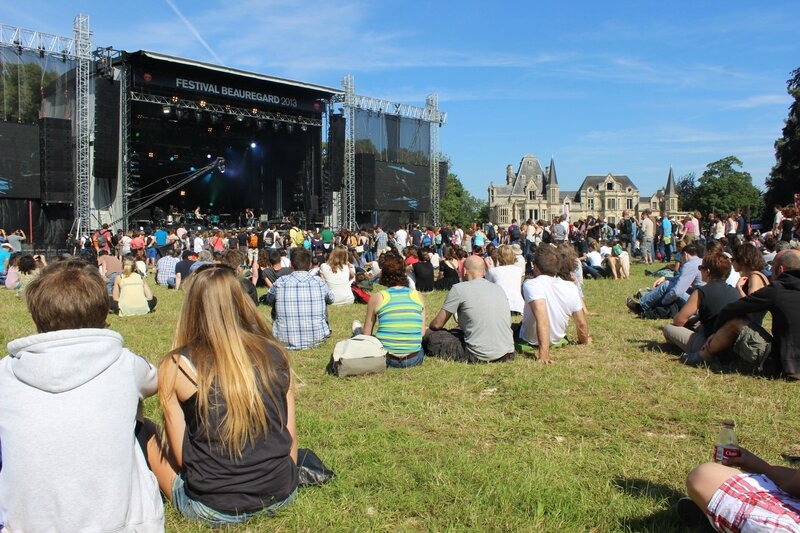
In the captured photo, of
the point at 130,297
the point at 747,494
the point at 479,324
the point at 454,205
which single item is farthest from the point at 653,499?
Result: the point at 454,205

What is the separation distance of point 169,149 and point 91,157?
6091mm

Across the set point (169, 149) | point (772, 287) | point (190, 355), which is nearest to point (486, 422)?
point (190, 355)

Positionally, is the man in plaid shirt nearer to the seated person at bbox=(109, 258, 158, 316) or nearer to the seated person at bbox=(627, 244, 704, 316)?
the seated person at bbox=(109, 258, 158, 316)

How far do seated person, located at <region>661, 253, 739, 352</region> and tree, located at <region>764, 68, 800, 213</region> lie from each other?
3532 centimetres

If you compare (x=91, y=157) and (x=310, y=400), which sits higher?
(x=91, y=157)

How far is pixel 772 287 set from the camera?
17.1 feet

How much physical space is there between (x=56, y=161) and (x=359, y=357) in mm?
18863

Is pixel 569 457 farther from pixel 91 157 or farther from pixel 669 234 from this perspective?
pixel 91 157

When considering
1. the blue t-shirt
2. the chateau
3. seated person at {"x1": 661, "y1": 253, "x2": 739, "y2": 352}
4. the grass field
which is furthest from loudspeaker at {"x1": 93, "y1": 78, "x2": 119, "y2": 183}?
the chateau

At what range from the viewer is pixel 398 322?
5945 millimetres

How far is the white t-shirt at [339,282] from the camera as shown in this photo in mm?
11039

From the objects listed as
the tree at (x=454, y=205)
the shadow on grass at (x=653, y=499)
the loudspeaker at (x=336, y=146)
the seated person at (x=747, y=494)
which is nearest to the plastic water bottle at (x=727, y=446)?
the seated person at (x=747, y=494)

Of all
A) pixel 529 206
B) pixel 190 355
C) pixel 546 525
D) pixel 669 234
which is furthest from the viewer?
pixel 529 206

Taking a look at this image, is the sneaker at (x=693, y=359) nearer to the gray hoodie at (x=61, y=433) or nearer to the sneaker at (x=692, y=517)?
the sneaker at (x=692, y=517)
